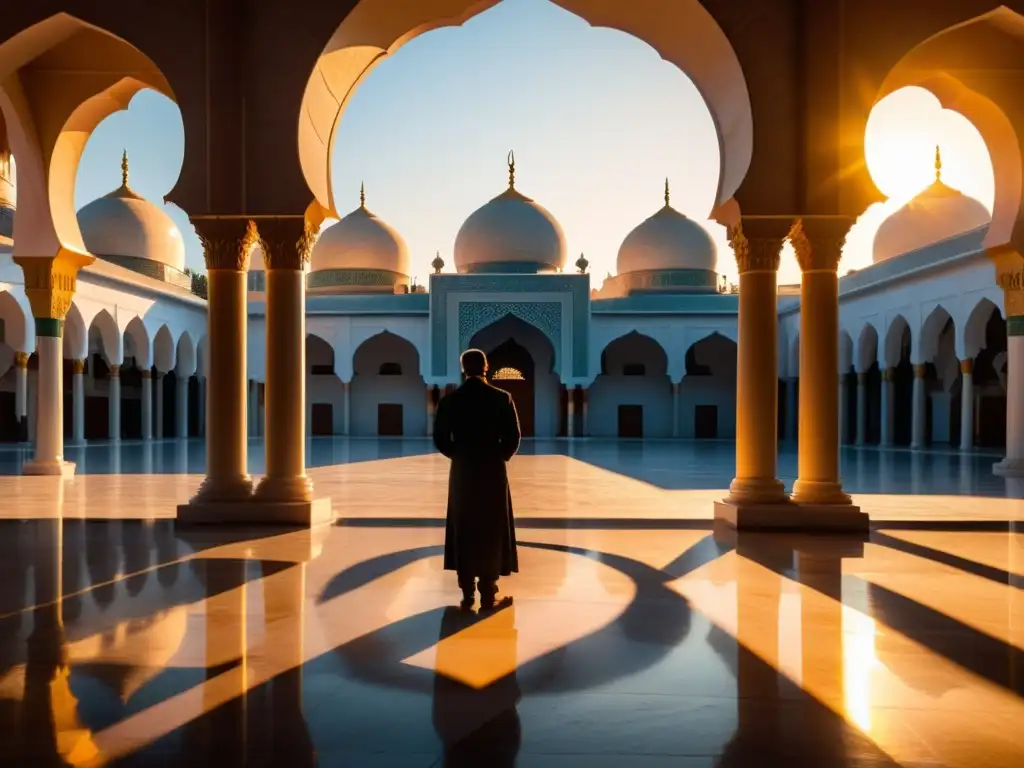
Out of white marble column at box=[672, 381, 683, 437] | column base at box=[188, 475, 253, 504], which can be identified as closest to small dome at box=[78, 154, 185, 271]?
white marble column at box=[672, 381, 683, 437]

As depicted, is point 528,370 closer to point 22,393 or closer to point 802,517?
point 22,393

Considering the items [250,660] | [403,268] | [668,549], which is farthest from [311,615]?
[403,268]

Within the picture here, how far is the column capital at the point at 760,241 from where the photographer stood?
627 centimetres

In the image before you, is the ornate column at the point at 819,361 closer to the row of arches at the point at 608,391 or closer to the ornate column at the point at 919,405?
the ornate column at the point at 919,405

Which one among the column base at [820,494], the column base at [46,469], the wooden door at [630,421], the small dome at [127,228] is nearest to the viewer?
A: the column base at [820,494]

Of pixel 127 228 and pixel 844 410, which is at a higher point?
pixel 127 228

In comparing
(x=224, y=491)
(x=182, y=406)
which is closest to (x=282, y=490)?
(x=224, y=491)

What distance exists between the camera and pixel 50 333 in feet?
33.4

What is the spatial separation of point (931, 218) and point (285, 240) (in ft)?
70.6

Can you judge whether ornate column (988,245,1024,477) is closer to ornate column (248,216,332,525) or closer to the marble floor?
the marble floor

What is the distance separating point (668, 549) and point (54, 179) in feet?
22.9

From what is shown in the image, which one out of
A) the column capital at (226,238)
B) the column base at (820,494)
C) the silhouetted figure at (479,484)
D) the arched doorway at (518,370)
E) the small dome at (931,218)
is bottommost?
the column base at (820,494)

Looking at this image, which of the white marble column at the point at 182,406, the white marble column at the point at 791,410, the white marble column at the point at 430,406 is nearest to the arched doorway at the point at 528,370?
the white marble column at the point at 430,406

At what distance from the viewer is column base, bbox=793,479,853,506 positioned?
20.3 ft
